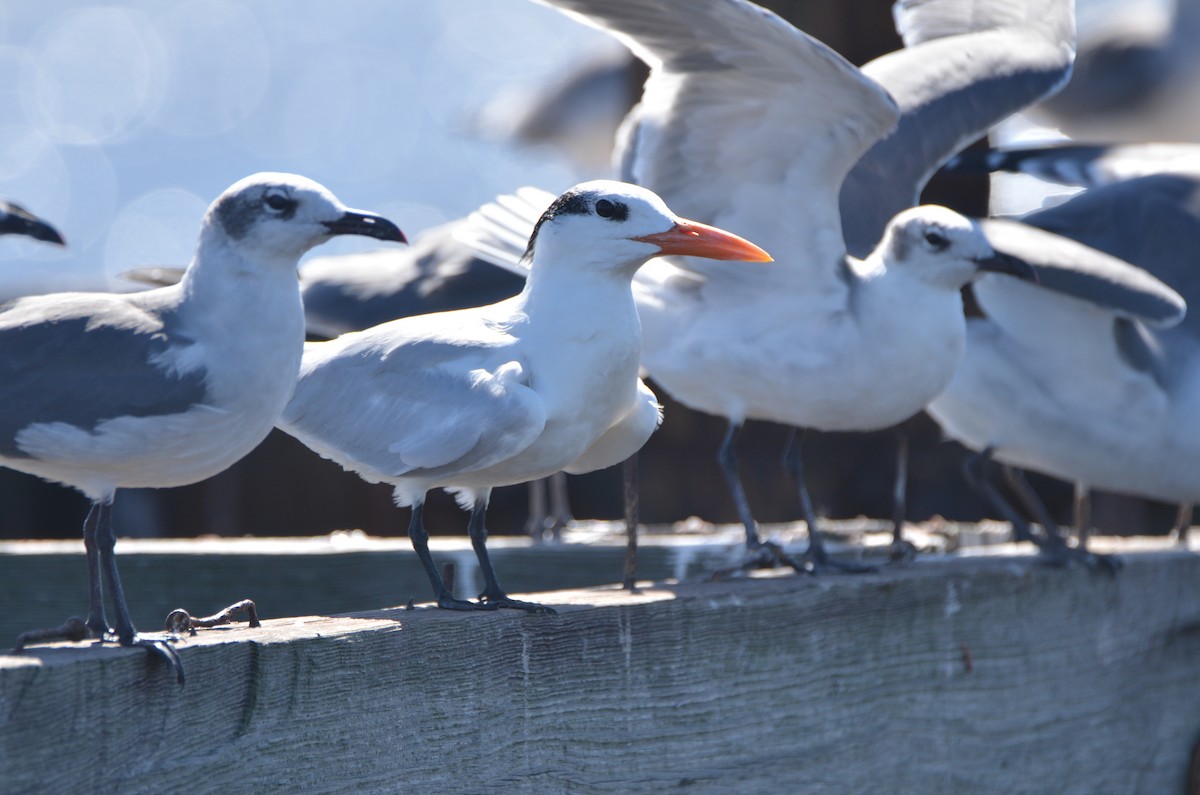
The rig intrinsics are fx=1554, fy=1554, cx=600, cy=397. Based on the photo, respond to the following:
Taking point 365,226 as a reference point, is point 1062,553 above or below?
below

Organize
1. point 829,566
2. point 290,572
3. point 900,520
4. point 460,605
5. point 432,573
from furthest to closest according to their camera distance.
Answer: point 900,520 → point 290,572 → point 829,566 → point 432,573 → point 460,605

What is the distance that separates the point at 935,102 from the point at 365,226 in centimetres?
254

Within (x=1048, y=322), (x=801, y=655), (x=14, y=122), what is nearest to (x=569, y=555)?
(x=801, y=655)

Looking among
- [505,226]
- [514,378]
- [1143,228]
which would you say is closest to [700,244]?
[514,378]

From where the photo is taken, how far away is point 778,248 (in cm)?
352

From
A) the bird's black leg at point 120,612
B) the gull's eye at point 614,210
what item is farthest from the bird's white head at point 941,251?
the bird's black leg at point 120,612

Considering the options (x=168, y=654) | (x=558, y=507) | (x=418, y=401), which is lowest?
(x=168, y=654)

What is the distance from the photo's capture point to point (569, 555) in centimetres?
350

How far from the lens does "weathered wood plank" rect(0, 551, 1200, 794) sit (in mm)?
1624

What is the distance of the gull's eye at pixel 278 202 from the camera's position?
200 cm

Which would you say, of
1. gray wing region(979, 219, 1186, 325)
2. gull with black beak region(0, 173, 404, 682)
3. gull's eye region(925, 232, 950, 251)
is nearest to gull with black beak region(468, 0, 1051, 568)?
gull's eye region(925, 232, 950, 251)

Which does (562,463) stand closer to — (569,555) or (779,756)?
(779,756)

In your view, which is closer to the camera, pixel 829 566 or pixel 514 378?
pixel 514 378

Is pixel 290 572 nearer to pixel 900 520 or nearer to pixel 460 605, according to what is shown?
pixel 460 605
